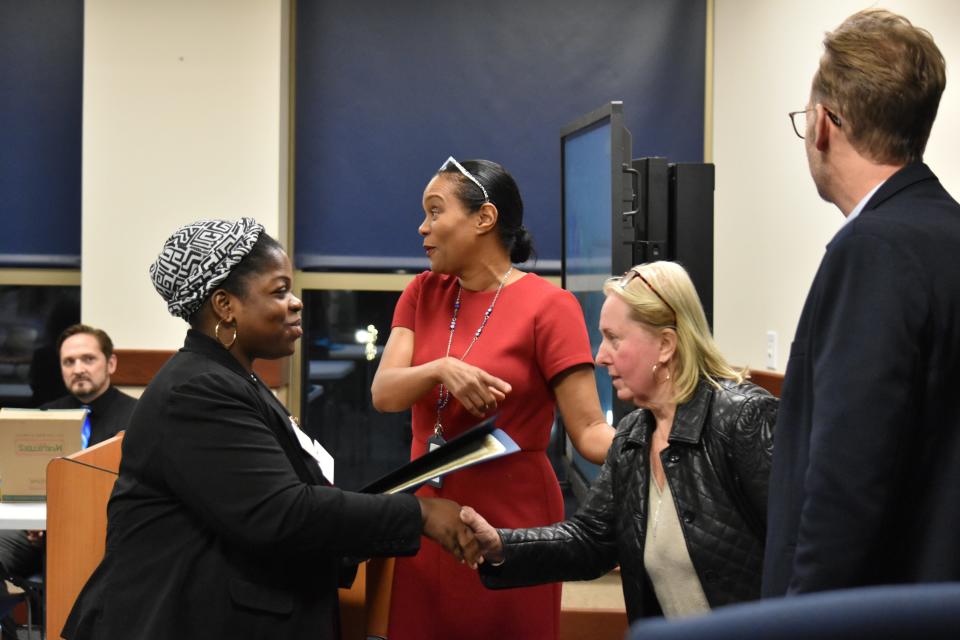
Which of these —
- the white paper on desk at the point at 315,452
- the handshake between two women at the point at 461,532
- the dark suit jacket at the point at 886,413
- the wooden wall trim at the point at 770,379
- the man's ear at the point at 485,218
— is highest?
the man's ear at the point at 485,218

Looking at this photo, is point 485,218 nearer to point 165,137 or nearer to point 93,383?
point 93,383

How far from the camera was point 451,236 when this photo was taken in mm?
2182

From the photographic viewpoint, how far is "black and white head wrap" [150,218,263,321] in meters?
1.79

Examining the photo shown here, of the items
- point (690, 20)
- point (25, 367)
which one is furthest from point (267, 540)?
point (690, 20)

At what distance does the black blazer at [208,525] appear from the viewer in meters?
1.65

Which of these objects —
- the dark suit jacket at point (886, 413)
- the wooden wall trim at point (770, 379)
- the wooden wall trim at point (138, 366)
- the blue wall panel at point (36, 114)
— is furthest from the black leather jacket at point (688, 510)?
the blue wall panel at point (36, 114)

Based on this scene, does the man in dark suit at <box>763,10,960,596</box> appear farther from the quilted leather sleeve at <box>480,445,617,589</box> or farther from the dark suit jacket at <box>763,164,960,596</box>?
the quilted leather sleeve at <box>480,445,617,589</box>

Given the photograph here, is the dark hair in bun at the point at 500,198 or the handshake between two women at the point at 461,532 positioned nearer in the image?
the handshake between two women at the point at 461,532

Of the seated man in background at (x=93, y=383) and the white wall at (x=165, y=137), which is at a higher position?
the white wall at (x=165, y=137)

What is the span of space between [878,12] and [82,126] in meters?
4.39

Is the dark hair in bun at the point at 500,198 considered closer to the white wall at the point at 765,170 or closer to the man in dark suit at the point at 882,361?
the man in dark suit at the point at 882,361

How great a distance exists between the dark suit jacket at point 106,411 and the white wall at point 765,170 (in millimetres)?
2706

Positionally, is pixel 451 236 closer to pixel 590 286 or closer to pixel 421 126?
pixel 590 286

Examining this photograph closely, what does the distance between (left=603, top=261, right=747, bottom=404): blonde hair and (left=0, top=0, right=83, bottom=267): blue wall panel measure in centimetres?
385
